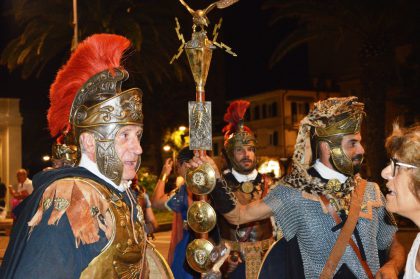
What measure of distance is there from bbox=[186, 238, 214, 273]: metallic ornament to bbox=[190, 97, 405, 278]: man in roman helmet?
0.42m

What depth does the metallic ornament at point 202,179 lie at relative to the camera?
175 inches

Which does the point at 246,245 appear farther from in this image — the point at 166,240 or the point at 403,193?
the point at 166,240

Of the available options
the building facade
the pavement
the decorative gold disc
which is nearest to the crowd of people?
the decorative gold disc

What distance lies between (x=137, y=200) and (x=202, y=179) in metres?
0.54

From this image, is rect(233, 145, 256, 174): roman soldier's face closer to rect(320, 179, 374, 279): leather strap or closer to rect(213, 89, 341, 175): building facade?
rect(320, 179, 374, 279): leather strap

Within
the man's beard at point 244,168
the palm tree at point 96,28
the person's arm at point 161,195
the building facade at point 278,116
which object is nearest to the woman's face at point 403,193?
the man's beard at point 244,168

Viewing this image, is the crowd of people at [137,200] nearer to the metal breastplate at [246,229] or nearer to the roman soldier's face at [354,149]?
the roman soldier's face at [354,149]

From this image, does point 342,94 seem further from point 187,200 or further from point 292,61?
point 187,200

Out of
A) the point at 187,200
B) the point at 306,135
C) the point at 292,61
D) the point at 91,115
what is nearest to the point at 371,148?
the point at 187,200

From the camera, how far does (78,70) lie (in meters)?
3.89

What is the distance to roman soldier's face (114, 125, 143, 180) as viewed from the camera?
379 cm

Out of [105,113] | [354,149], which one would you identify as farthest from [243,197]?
[105,113]

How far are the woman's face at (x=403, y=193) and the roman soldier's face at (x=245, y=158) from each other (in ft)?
14.1

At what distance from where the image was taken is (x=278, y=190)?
15.7 feet
